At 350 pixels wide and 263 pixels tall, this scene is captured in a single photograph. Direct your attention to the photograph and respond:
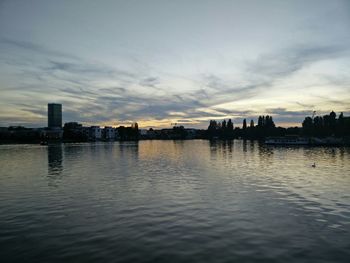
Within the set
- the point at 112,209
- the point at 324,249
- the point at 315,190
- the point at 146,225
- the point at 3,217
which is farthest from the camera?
the point at 315,190

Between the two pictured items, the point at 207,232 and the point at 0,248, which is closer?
the point at 0,248

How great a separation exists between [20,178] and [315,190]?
3971cm

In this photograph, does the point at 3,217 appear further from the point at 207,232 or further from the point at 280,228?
the point at 280,228

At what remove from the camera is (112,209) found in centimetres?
2473

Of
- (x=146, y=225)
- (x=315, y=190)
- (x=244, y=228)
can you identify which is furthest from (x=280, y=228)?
(x=315, y=190)

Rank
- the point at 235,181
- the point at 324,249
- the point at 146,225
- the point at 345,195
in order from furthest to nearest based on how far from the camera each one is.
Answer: the point at 235,181 → the point at 345,195 → the point at 146,225 → the point at 324,249

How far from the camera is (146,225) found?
20359 mm

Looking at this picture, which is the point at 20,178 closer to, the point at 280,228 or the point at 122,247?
the point at 122,247

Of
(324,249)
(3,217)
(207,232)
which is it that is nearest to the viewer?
(324,249)

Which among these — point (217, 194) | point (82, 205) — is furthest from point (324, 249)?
point (82, 205)

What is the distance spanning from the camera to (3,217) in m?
22.3

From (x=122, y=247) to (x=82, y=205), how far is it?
36.9 ft

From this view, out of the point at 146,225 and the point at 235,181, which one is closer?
the point at 146,225

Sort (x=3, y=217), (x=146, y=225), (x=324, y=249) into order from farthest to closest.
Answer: (x=3, y=217) < (x=146, y=225) < (x=324, y=249)
